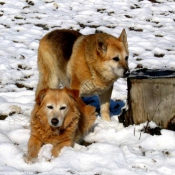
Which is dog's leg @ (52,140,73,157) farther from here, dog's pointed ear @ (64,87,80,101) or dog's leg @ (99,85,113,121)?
dog's leg @ (99,85,113,121)

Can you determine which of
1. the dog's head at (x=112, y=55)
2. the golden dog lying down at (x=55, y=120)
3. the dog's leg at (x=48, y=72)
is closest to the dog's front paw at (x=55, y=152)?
the golden dog lying down at (x=55, y=120)

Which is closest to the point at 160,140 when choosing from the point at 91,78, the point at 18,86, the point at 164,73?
the point at 164,73

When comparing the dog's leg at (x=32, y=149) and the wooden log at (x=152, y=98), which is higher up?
the wooden log at (x=152, y=98)

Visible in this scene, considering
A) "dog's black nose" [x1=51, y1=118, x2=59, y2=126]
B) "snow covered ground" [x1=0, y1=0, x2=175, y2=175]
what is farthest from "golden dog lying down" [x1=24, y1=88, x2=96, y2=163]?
"snow covered ground" [x1=0, y1=0, x2=175, y2=175]

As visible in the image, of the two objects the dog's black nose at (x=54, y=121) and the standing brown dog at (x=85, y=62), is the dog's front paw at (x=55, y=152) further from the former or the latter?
the standing brown dog at (x=85, y=62)

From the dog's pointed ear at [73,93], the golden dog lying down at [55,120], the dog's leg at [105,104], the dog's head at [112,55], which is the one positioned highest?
the dog's head at [112,55]

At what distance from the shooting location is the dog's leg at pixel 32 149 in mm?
4594

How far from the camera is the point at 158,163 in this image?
183 inches

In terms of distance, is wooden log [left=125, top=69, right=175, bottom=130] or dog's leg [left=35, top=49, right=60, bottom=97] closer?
wooden log [left=125, top=69, right=175, bottom=130]

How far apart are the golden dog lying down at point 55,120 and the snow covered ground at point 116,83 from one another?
0.45 ft

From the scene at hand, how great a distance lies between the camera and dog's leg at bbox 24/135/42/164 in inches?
181

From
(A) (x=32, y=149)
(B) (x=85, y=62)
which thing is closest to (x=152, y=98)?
(B) (x=85, y=62)

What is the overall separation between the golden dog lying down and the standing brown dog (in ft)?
2.51

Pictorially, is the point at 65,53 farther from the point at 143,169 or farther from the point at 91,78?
the point at 143,169
